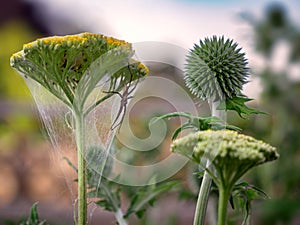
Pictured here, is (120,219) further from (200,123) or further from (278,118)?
(278,118)

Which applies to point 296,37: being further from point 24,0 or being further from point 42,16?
point 24,0

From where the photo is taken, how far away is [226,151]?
38cm

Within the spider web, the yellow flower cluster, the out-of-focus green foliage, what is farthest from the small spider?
the out-of-focus green foliage

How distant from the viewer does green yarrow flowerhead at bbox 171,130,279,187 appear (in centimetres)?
38

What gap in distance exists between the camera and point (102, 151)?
1.70 ft

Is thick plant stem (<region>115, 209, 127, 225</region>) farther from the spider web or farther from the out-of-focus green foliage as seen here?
the out-of-focus green foliage

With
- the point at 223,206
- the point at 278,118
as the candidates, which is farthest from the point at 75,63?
the point at 278,118

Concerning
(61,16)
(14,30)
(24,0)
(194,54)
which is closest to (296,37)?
(194,54)

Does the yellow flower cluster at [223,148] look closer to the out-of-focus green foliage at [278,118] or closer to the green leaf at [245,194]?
the green leaf at [245,194]

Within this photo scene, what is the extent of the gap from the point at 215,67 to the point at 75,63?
0.46ft

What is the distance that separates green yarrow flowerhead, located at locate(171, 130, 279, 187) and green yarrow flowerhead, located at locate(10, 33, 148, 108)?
104 millimetres

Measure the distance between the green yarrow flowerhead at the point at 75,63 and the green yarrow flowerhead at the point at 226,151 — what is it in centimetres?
10

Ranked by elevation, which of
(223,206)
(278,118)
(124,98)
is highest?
(278,118)

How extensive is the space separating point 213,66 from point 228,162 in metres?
0.16
